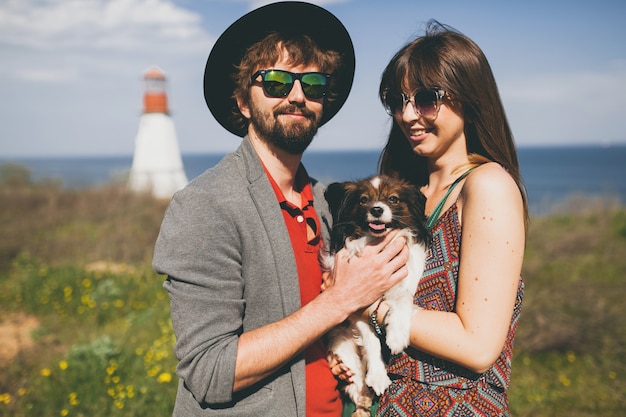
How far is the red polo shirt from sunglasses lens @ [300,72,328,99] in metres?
0.52

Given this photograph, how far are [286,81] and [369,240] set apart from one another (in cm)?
106

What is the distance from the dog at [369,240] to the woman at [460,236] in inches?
4.6

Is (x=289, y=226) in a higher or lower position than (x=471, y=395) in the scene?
higher

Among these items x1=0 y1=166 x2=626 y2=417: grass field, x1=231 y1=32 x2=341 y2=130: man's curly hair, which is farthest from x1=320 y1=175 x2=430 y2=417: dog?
x1=0 y1=166 x2=626 y2=417: grass field

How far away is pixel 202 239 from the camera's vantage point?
83.1 inches

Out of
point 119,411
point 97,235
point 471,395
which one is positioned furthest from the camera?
point 97,235

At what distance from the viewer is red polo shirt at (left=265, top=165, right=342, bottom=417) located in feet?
8.07

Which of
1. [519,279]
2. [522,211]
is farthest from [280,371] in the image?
[522,211]

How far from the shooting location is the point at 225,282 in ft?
7.04

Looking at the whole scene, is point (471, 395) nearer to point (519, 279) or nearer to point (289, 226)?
point (519, 279)

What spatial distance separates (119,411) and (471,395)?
360 centimetres

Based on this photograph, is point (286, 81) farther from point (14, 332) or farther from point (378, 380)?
point (14, 332)

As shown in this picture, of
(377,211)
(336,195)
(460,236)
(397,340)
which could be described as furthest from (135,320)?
(460,236)

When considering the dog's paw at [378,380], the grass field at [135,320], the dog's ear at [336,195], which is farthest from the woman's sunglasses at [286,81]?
the grass field at [135,320]
